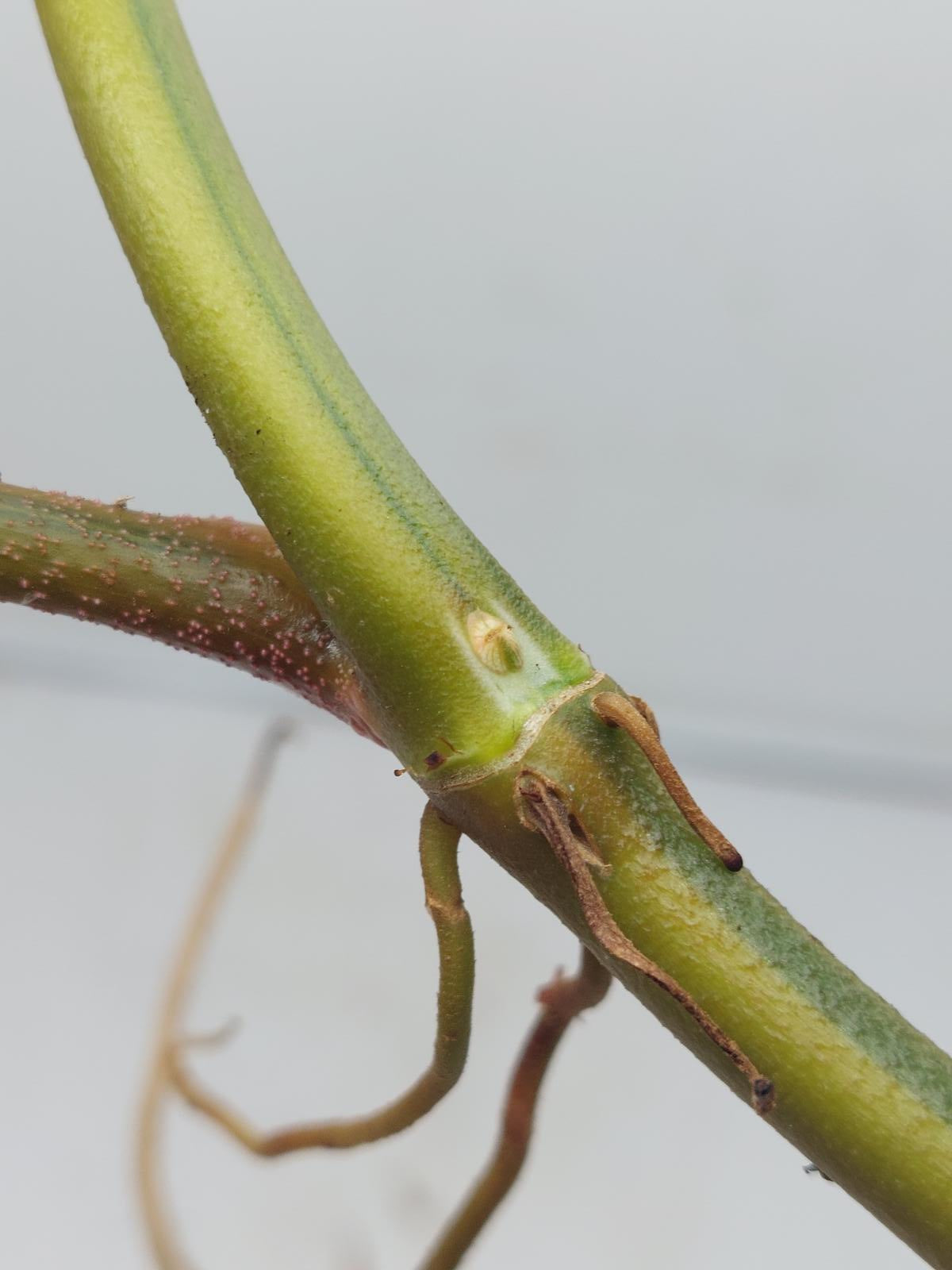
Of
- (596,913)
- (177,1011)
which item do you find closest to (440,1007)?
(596,913)

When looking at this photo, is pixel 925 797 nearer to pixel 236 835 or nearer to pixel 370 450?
pixel 236 835

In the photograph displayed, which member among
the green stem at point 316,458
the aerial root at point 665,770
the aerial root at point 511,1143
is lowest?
the aerial root at point 511,1143

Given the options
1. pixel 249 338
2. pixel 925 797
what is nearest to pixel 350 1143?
pixel 249 338

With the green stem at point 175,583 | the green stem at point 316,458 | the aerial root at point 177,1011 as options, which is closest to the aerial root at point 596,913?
the green stem at point 316,458

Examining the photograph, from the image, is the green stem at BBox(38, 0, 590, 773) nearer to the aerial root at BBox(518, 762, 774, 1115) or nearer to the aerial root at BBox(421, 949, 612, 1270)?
the aerial root at BBox(518, 762, 774, 1115)

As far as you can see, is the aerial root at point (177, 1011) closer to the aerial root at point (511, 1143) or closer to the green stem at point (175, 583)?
the aerial root at point (511, 1143)
